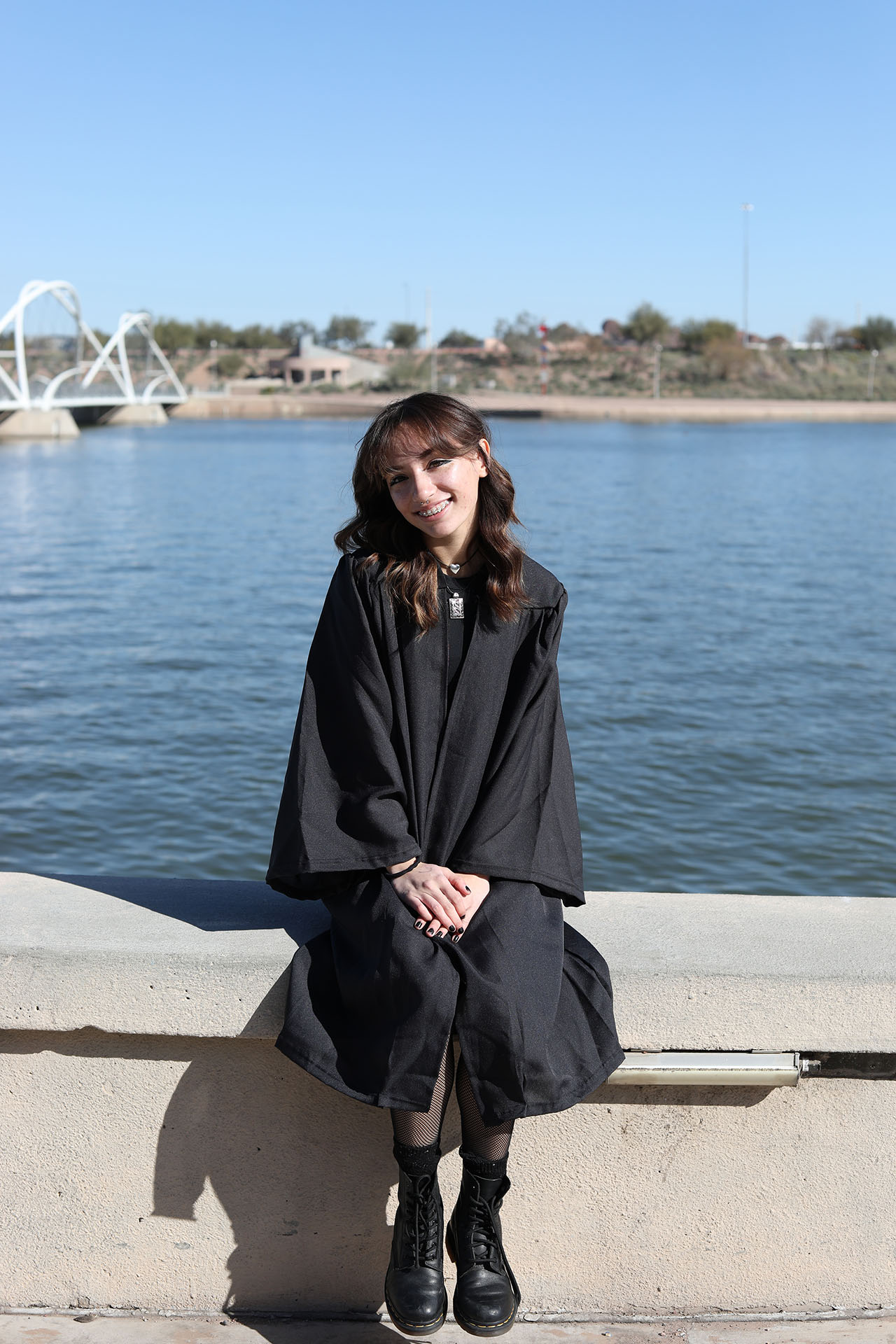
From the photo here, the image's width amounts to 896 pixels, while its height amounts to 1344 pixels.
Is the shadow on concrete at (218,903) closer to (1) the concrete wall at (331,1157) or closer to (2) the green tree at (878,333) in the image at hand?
(1) the concrete wall at (331,1157)

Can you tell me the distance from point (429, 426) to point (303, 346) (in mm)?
108572

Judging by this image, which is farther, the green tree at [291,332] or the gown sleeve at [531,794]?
the green tree at [291,332]

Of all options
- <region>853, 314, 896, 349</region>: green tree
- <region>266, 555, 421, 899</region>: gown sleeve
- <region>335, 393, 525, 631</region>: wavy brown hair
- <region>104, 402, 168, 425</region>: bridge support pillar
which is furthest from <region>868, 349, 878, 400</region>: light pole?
<region>266, 555, 421, 899</region>: gown sleeve

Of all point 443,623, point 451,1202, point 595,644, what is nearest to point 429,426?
point 443,623

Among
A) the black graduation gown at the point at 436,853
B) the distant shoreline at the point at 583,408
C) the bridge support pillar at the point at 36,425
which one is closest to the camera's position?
the black graduation gown at the point at 436,853

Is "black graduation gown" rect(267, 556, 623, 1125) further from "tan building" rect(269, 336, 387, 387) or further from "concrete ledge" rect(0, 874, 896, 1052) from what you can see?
"tan building" rect(269, 336, 387, 387)

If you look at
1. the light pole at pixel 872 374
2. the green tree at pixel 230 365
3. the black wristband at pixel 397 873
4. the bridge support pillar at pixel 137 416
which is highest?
the green tree at pixel 230 365

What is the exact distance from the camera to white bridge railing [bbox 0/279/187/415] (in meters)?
59.3

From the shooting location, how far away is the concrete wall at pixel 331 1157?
6.48 ft

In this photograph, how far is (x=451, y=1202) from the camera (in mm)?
2107

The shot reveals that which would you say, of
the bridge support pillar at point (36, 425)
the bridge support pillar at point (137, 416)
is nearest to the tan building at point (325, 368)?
the bridge support pillar at point (137, 416)

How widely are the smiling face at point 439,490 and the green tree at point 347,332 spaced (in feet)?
418

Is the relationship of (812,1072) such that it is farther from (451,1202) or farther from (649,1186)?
(451,1202)

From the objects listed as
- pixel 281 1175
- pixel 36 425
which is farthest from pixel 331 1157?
pixel 36 425
